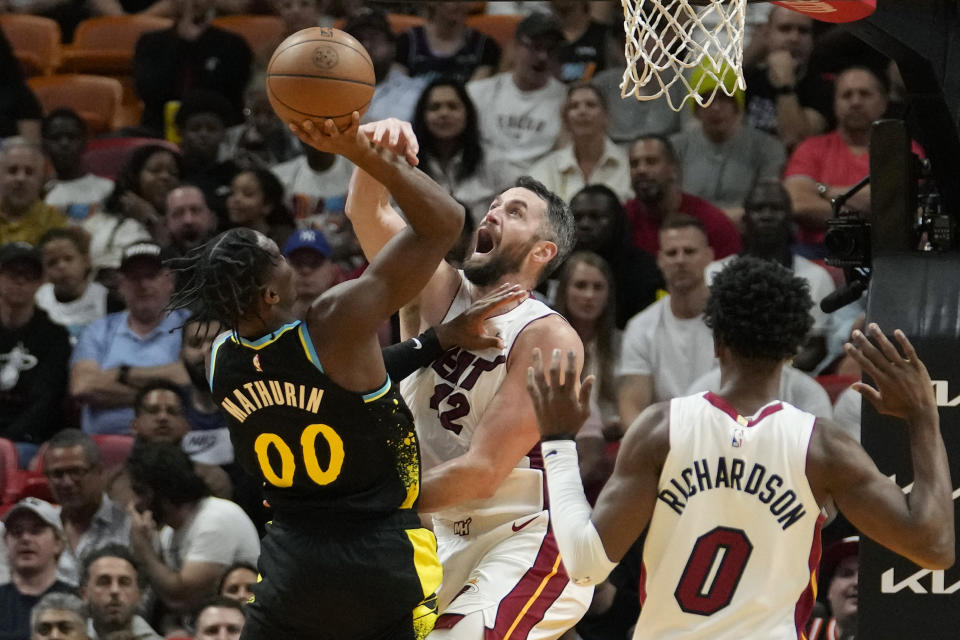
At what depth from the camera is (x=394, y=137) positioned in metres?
3.94

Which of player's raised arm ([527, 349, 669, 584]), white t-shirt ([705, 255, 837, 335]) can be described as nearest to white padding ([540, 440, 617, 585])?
player's raised arm ([527, 349, 669, 584])

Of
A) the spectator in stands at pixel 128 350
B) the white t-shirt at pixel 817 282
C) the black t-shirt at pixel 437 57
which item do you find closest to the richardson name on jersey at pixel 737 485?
the white t-shirt at pixel 817 282

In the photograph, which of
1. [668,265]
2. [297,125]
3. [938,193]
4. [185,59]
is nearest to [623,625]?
[668,265]

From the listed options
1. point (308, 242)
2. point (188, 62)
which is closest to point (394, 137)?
point (308, 242)

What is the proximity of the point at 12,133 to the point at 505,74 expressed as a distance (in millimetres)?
3635

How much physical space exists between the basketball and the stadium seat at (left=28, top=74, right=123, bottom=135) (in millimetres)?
7415

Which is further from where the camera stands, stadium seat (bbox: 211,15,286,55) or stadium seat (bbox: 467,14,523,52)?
stadium seat (bbox: 211,15,286,55)

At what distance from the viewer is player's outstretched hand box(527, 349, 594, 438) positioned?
3.69 meters

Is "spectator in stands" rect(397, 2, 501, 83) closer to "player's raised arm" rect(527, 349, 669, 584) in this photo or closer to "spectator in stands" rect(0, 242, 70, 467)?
"spectator in stands" rect(0, 242, 70, 467)

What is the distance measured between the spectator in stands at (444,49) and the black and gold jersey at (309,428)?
6101 millimetres

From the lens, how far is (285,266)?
4.01m

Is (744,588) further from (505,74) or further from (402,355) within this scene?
(505,74)

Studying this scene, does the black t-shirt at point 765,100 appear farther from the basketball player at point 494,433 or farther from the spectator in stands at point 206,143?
the basketball player at point 494,433

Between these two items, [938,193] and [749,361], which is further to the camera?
[938,193]
